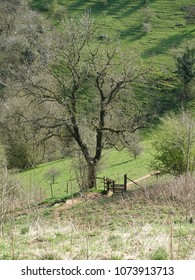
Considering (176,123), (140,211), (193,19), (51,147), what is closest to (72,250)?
(140,211)

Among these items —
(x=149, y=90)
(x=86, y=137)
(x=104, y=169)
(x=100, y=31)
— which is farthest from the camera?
(x=100, y=31)

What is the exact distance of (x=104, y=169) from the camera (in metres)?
37.3

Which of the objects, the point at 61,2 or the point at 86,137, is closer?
the point at 86,137

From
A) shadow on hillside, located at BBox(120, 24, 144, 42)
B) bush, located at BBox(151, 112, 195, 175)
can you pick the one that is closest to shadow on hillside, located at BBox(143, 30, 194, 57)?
shadow on hillside, located at BBox(120, 24, 144, 42)

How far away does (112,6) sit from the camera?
89.1 m

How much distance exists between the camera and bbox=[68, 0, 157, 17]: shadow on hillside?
87188 mm

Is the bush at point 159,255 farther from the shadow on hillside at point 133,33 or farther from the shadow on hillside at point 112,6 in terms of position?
the shadow on hillside at point 112,6

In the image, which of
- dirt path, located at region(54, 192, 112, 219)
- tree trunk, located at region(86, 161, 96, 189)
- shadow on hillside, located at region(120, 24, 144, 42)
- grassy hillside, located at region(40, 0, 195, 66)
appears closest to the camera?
dirt path, located at region(54, 192, 112, 219)

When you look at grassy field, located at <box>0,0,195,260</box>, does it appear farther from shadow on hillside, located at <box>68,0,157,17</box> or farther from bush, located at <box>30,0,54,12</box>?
bush, located at <box>30,0,54,12</box>

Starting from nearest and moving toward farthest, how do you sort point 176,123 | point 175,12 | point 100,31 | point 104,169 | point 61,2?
point 176,123, point 104,169, point 100,31, point 175,12, point 61,2

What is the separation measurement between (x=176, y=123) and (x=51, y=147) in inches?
874

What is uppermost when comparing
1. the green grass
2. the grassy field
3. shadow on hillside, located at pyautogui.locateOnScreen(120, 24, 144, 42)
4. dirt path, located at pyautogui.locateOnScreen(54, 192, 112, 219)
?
shadow on hillside, located at pyautogui.locateOnScreen(120, 24, 144, 42)

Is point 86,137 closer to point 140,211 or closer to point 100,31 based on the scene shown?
point 140,211

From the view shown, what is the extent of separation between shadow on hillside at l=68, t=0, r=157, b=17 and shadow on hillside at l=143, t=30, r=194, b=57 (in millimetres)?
15919
